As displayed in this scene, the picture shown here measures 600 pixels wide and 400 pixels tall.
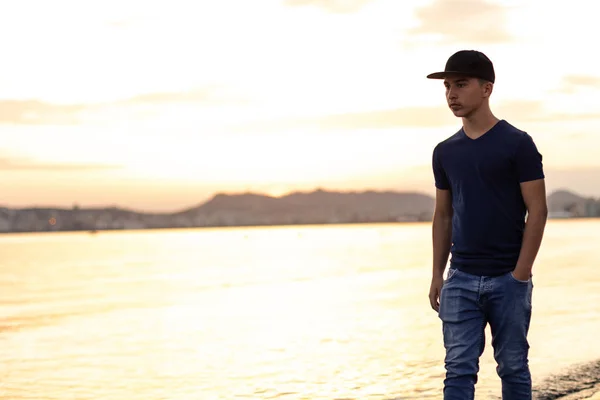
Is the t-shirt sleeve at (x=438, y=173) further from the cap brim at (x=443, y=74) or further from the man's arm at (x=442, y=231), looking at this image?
the cap brim at (x=443, y=74)

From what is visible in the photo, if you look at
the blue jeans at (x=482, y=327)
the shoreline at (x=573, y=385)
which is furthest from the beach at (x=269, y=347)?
the blue jeans at (x=482, y=327)

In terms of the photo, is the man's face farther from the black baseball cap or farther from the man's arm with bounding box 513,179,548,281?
the man's arm with bounding box 513,179,548,281

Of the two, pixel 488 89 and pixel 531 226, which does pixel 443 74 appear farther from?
pixel 531 226

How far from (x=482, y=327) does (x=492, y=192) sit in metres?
0.81

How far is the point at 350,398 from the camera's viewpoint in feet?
34.5

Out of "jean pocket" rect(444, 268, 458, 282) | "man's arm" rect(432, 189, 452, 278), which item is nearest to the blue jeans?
"jean pocket" rect(444, 268, 458, 282)

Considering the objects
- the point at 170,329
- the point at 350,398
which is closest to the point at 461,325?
the point at 350,398

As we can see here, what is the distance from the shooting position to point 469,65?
4234 mm

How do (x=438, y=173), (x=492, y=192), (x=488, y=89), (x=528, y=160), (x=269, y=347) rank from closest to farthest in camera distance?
(x=528, y=160), (x=492, y=192), (x=488, y=89), (x=438, y=173), (x=269, y=347)

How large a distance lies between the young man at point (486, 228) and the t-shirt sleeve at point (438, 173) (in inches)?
1.8

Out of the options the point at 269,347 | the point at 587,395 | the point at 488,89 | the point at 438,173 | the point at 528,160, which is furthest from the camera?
the point at 269,347

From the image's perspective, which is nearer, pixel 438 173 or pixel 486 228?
pixel 486 228

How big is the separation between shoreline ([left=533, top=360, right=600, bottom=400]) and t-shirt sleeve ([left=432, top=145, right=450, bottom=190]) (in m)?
5.06

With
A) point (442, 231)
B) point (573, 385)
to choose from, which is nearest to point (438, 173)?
point (442, 231)
